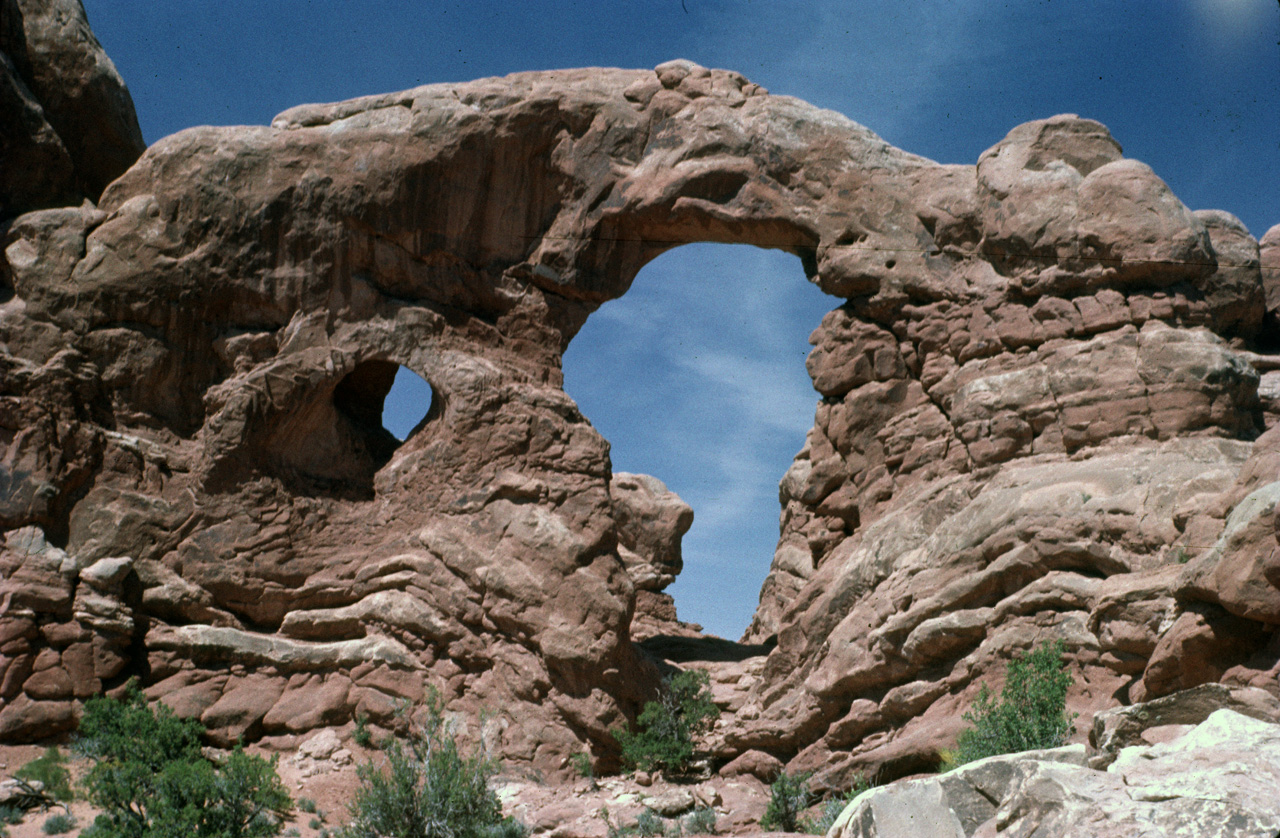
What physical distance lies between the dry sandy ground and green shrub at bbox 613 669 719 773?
1.01 ft

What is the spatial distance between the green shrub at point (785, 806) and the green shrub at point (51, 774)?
7.58m

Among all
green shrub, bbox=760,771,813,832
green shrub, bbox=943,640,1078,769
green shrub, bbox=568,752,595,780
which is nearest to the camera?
green shrub, bbox=943,640,1078,769

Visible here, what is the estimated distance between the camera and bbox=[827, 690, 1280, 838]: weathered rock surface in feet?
15.6

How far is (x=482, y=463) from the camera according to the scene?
15719 mm

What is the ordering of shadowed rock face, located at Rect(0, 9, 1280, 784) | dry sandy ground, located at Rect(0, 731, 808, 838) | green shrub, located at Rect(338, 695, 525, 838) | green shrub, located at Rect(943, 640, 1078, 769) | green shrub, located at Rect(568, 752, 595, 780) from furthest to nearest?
green shrub, located at Rect(568, 752, 595, 780), shadowed rock face, located at Rect(0, 9, 1280, 784), dry sandy ground, located at Rect(0, 731, 808, 838), green shrub, located at Rect(338, 695, 525, 838), green shrub, located at Rect(943, 640, 1078, 769)

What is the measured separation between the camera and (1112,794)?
5.06 metres

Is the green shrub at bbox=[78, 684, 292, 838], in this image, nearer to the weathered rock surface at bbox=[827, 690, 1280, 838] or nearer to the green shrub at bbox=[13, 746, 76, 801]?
the green shrub at bbox=[13, 746, 76, 801]

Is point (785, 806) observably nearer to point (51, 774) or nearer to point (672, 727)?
point (672, 727)

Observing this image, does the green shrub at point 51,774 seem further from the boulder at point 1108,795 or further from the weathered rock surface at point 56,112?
the boulder at point 1108,795

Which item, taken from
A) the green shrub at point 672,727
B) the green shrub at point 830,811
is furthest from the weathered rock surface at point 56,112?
the green shrub at point 830,811

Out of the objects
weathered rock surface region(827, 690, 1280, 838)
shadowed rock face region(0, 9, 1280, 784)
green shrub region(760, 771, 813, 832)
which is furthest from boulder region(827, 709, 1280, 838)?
shadowed rock face region(0, 9, 1280, 784)

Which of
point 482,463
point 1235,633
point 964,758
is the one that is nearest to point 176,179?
point 482,463

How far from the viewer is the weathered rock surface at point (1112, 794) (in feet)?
15.6

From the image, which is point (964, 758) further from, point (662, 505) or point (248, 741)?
point (662, 505)
